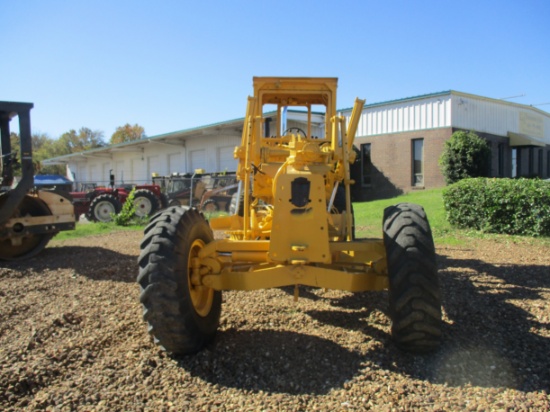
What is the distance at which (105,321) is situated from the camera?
4758 mm

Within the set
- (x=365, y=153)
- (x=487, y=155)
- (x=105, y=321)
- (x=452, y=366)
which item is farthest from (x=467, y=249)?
→ (x=365, y=153)

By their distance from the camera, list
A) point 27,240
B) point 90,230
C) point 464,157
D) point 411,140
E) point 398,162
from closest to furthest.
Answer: point 27,240, point 90,230, point 464,157, point 411,140, point 398,162

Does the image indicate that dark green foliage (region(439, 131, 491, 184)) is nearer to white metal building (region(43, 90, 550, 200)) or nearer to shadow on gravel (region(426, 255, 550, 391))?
white metal building (region(43, 90, 550, 200))

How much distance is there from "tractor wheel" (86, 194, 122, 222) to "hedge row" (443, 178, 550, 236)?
11.5 m

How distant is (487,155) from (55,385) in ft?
65.3

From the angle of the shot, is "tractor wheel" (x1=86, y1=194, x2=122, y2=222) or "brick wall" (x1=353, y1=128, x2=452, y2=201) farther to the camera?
"brick wall" (x1=353, y1=128, x2=452, y2=201)

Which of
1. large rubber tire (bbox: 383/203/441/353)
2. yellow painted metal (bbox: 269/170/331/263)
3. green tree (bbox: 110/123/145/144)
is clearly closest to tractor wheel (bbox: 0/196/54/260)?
yellow painted metal (bbox: 269/170/331/263)

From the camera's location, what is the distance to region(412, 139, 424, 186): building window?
73.4 feet

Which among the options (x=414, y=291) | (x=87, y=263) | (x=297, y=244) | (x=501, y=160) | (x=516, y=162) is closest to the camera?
(x=414, y=291)

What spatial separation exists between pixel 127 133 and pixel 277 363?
72318 mm

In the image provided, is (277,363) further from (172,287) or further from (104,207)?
(104,207)

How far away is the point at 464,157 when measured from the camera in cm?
1953

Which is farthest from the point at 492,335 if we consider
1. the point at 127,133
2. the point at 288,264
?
the point at 127,133

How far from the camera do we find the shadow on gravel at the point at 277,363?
337cm
